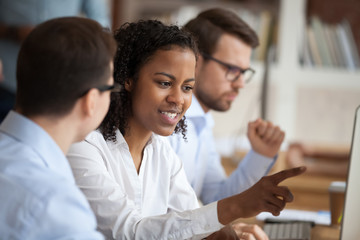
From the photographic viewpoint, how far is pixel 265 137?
1.94 metres

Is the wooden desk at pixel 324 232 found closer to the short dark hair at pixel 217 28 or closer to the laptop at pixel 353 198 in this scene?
the laptop at pixel 353 198

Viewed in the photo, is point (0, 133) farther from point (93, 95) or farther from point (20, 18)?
point (20, 18)

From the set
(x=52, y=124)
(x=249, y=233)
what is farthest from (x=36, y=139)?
(x=249, y=233)

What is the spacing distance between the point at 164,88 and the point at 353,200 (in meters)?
0.57

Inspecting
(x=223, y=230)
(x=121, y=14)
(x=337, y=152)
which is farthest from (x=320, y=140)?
(x=223, y=230)

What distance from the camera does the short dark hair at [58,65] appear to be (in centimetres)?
99

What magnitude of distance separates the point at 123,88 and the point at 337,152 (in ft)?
8.31

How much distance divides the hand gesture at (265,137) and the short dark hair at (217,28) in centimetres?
36

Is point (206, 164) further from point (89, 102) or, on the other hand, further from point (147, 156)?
point (89, 102)

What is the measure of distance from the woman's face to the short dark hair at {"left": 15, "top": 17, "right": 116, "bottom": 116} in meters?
0.30

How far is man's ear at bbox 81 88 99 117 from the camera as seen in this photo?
1.03m

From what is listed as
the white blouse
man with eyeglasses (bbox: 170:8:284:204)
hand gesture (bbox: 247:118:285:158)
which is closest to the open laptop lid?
the white blouse

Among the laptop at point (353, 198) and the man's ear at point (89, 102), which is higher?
the man's ear at point (89, 102)

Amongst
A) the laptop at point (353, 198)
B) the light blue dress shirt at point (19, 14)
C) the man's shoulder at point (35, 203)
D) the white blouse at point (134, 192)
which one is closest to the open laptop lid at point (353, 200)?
the laptop at point (353, 198)
